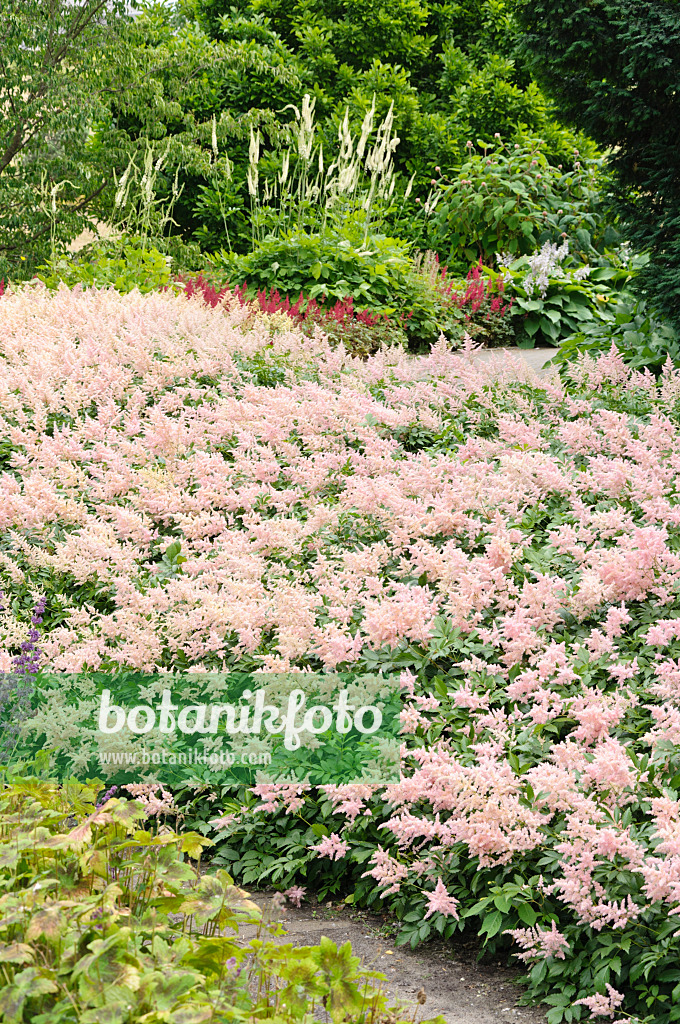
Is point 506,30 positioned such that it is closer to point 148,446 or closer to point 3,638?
point 148,446

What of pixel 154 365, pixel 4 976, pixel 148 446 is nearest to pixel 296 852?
pixel 4 976

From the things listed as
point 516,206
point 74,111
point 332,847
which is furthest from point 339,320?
point 74,111

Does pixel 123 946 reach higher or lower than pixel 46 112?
Result: lower

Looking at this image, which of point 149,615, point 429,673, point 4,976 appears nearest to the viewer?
point 4,976

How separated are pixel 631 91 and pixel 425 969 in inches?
201

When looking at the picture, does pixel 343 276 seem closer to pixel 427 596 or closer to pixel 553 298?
pixel 553 298

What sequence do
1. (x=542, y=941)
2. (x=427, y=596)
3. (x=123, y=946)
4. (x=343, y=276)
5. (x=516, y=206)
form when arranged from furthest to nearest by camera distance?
1. (x=516, y=206)
2. (x=343, y=276)
3. (x=427, y=596)
4. (x=542, y=941)
5. (x=123, y=946)

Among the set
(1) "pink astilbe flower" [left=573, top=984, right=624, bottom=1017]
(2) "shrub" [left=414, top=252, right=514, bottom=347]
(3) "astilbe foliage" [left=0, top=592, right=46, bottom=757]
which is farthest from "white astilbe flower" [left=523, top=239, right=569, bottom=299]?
(1) "pink astilbe flower" [left=573, top=984, right=624, bottom=1017]

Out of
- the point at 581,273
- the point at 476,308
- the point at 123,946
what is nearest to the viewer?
the point at 123,946

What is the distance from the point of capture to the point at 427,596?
3684 millimetres

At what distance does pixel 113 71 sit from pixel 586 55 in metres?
9.83

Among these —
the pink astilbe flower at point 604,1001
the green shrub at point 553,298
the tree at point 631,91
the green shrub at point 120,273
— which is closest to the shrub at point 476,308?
the green shrub at point 553,298

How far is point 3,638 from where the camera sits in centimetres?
409

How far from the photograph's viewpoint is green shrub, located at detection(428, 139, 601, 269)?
447 inches
